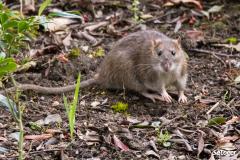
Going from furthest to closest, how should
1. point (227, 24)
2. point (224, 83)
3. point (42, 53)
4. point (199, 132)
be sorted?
point (227, 24) < point (42, 53) < point (224, 83) < point (199, 132)

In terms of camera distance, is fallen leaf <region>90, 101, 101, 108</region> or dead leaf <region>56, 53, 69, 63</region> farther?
dead leaf <region>56, 53, 69, 63</region>

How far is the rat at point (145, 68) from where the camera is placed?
21.4 feet

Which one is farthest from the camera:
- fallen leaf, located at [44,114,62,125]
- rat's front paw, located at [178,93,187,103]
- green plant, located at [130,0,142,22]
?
green plant, located at [130,0,142,22]

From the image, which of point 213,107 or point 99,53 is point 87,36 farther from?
point 213,107

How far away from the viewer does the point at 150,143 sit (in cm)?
510

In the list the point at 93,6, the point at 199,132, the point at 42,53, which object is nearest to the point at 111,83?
the point at 42,53

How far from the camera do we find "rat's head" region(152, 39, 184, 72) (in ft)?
21.3

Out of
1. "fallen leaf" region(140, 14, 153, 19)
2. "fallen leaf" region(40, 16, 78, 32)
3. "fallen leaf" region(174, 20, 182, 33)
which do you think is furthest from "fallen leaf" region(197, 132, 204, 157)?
"fallen leaf" region(140, 14, 153, 19)

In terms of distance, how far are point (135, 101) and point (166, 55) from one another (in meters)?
0.61

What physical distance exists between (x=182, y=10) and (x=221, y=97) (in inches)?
109

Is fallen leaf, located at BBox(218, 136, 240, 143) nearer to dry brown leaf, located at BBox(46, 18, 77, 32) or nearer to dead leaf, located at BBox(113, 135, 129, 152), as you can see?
dead leaf, located at BBox(113, 135, 129, 152)

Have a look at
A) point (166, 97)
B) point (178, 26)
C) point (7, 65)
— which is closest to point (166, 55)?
point (166, 97)

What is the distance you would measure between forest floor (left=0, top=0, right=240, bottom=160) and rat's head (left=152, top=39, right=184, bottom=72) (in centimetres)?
40

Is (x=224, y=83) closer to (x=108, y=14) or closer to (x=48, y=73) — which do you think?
(x=48, y=73)
